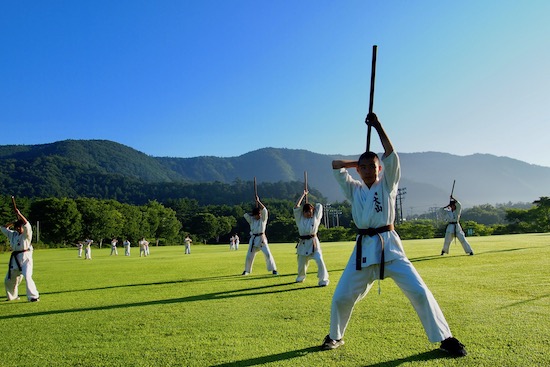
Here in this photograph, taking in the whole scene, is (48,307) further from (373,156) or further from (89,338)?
(373,156)

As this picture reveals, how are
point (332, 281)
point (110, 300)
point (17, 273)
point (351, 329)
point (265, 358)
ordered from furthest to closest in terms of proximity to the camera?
point (332, 281)
point (17, 273)
point (110, 300)
point (351, 329)
point (265, 358)

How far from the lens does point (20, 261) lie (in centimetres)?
1112

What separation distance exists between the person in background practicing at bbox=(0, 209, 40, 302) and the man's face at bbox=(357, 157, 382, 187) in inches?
369

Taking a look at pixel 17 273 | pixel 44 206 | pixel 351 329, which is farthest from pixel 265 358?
pixel 44 206

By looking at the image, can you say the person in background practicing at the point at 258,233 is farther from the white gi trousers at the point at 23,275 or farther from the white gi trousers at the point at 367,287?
the white gi trousers at the point at 367,287

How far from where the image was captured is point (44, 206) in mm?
76938

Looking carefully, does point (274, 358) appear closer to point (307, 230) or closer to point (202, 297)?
point (202, 297)

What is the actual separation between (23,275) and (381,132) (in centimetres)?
1039

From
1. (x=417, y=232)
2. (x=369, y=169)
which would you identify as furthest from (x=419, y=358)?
(x=417, y=232)

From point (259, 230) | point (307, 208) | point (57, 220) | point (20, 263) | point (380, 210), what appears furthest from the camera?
point (57, 220)

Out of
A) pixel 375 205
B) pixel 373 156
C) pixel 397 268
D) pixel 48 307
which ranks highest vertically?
pixel 373 156

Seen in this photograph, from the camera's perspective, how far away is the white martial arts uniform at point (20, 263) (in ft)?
36.3

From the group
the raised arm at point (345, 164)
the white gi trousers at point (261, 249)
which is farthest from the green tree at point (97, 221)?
the raised arm at point (345, 164)

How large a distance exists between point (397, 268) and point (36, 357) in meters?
5.20
